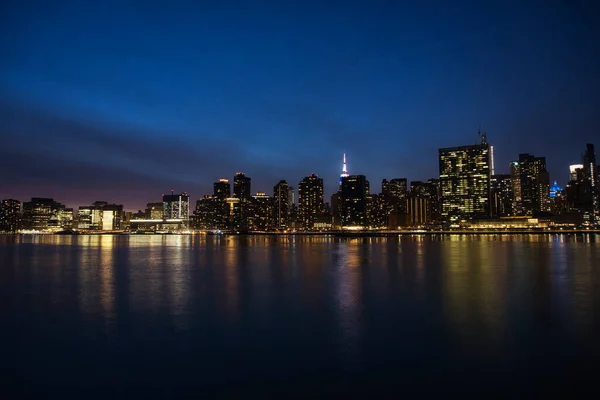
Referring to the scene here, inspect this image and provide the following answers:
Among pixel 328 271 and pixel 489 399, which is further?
pixel 328 271

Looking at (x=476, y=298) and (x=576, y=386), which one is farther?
(x=476, y=298)

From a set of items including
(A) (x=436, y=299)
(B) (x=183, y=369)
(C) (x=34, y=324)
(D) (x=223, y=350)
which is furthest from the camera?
(A) (x=436, y=299)

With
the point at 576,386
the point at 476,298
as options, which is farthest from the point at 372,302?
the point at 576,386

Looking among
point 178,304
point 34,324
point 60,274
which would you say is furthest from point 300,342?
point 60,274

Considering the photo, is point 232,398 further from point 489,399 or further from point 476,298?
point 476,298

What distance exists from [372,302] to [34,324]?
14741 mm

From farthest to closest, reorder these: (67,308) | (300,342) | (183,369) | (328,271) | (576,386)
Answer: (328,271) → (67,308) → (300,342) → (183,369) → (576,386)

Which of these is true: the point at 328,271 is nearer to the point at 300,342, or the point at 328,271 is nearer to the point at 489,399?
the point at 300,342

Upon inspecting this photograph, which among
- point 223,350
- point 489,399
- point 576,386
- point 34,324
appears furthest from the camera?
point 34,324

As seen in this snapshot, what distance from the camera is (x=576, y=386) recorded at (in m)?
10.1

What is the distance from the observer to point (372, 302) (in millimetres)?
21562

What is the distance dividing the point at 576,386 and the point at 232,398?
25.9ft

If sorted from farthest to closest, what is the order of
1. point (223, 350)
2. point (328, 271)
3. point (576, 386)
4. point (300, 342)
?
point (328, 271) < point (300, 342) < point (223, 350) < point (576, 386)

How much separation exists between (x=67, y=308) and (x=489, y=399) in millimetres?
18777
